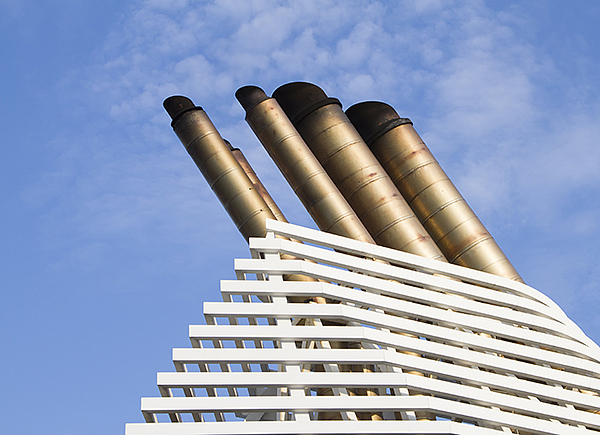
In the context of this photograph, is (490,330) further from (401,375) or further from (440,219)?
(440,219)

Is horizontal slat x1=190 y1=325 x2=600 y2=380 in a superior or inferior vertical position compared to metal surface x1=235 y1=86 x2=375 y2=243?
inferior

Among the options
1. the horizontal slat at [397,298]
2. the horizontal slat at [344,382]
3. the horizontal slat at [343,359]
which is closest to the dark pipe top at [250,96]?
the horizontal slat at [397,298]

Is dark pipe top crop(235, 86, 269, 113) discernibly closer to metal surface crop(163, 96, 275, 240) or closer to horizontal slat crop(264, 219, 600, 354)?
metal surface crop(163, 96, 275, 240)

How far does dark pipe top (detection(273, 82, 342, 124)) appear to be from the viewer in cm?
1538

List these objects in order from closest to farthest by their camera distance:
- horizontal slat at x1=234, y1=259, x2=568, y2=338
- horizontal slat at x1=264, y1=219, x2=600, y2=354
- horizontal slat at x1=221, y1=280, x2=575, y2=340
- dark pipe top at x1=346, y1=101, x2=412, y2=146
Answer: horizontal slat at x1=221, y1=280, x2=575, y2=340 → horizontal slat at x1=234, y1=259, x2=568, y2=338 → horizontal slat at x1=264, y1=219, x2=600, y2=354 → dark pipe top at x1=346, y1=101, x2=412, y2=146

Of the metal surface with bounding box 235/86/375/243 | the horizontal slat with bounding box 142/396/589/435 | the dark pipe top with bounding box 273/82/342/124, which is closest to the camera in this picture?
the horizontal slat with bounding box 142/396/589/435

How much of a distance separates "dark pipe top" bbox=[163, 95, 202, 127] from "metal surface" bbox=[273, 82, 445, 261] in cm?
186

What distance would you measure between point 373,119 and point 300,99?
1676 mm

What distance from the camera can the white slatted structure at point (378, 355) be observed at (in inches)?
370

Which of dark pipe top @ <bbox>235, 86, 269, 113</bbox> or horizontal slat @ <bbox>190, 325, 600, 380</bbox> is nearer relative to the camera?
horizontal slat @ <bbox>190, 325, 600, 380</bbox>

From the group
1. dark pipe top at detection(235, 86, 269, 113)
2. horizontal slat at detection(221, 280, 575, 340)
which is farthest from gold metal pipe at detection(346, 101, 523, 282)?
horizontal slat at detection(221, 280, 575, 340)

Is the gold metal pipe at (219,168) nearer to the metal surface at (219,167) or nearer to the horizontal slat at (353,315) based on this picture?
the metal surface at (219,167)

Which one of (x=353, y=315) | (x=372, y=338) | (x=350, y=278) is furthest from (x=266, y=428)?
(x=350, y=278)

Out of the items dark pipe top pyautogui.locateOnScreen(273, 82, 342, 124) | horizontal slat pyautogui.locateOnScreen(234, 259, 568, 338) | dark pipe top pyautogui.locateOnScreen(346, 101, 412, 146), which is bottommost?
horizontal slat pyautogui.locateOnScreen(234, 259, 568, 338)
